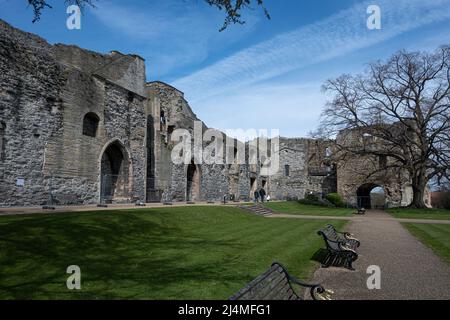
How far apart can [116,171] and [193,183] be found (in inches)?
354

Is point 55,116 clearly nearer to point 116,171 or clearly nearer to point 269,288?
point 116,171

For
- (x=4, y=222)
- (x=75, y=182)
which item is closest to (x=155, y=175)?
(x=75, y=182)

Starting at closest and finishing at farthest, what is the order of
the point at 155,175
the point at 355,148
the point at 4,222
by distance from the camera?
the point at 4,222 < the point at 155,175 < the point at 355,148

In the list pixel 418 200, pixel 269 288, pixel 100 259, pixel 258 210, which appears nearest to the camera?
pixel 269 288

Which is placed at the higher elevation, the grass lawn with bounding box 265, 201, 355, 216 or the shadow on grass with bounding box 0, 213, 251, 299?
the shadow on grass with bounding box 0, 213, 251, 299

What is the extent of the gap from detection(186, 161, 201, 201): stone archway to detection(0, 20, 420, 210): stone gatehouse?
0.25 ft

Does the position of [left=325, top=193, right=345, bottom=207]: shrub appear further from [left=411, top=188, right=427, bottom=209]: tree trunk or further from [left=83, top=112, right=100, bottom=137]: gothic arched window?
[left=83, top=112, right=100, bottom=137]: gothic arched window

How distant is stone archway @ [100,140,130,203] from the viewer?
790 inches

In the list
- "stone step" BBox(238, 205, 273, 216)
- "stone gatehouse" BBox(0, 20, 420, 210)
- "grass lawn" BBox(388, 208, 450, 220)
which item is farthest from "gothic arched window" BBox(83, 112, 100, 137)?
"grass lawn" BBox(388, 208, 450, 220)

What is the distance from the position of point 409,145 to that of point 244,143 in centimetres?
1558

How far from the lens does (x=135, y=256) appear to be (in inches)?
314

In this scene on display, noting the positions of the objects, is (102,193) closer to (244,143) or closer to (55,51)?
(55,51)

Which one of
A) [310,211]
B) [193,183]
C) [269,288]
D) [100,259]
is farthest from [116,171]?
[269,288]

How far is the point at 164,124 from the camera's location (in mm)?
26219
